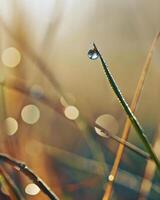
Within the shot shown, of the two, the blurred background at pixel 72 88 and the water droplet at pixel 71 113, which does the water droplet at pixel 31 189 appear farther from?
the water droplet at pixel 71 113

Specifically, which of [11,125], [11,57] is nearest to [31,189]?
[11,125]

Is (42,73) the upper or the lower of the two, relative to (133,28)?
lower

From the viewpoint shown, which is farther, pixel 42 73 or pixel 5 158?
pixel 42 73

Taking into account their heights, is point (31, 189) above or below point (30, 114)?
below

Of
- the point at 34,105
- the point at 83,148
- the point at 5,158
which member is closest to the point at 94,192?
the point at 83,148

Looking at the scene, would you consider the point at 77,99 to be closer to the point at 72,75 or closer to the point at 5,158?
the point at 72,75

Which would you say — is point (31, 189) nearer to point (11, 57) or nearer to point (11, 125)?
point (11, 125)

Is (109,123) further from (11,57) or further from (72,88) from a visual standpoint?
(11,57)

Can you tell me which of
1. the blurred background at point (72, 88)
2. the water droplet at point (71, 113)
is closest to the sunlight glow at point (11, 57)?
the blurred background at point (72, 88)

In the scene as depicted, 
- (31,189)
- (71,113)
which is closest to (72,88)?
(71,113)
